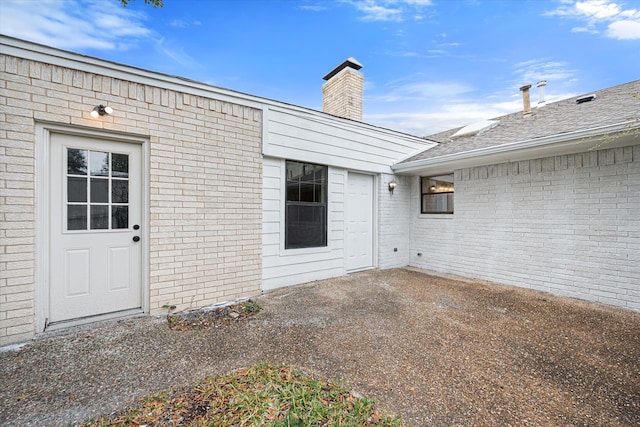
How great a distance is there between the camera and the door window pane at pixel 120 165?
331cm

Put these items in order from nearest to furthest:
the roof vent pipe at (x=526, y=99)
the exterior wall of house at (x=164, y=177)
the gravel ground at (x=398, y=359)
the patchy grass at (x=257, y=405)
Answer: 1. the patchy grass at (x=257, y=405)
2. the gravel ground at (x=398, y=359)
3. the exterior wall of house at (x=164, y=177)
4. the roof vent pipe at (x=526, y=99)

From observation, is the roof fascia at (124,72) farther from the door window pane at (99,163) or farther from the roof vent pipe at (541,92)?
the roof vent pipe at (541,92)

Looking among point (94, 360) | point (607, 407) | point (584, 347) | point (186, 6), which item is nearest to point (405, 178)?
point (584, 347)

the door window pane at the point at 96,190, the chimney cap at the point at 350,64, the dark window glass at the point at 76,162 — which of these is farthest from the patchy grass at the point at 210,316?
the chimney cap at the point at 350,64

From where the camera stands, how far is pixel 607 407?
6.08 feet

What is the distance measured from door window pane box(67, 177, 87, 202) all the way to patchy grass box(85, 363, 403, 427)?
2.54 meters

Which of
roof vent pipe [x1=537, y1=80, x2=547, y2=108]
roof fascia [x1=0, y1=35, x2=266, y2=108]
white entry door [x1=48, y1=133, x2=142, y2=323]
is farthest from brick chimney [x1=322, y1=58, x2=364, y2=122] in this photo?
white entry door [x1=48, y1=133, x2=142, y2=323]

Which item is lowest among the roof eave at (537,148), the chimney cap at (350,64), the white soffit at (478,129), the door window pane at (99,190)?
the door window pane at (99,190)

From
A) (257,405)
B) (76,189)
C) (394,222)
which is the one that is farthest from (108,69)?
(394,222)

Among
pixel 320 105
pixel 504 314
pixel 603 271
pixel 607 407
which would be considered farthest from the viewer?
pixel 320 105

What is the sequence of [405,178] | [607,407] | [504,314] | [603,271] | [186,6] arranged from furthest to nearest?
[405,178] < [186,6] < [603,271] < [504,314] < [607,407]

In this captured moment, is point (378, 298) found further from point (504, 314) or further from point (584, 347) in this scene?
point (584, 347)

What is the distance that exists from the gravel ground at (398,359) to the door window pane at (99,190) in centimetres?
155

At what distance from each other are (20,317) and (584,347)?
594 cm
